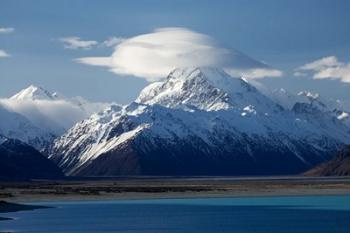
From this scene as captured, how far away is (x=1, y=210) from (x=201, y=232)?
3261cm

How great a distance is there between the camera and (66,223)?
3169 inches

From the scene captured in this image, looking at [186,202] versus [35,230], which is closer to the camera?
[35,230]

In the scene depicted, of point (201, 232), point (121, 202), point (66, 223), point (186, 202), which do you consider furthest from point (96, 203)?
point (201, 232)

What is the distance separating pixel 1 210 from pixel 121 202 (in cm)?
2217

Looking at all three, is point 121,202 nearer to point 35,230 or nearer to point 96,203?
point 96,203

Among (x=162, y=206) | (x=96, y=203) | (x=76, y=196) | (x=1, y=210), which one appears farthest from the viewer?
(x=76, y=196)

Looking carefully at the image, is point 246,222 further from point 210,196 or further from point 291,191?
point 291,191

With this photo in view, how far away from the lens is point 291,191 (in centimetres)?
13662

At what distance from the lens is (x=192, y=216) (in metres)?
87.6

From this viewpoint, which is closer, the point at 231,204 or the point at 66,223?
the point at 66,223

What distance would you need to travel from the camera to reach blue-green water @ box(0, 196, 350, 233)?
7431 cm

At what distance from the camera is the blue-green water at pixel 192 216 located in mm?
74312

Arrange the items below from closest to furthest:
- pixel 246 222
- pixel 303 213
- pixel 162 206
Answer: pixel 246 222
pixel 303 213
pixel 162 206

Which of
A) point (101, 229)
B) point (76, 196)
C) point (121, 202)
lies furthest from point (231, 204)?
point (101, 229)
